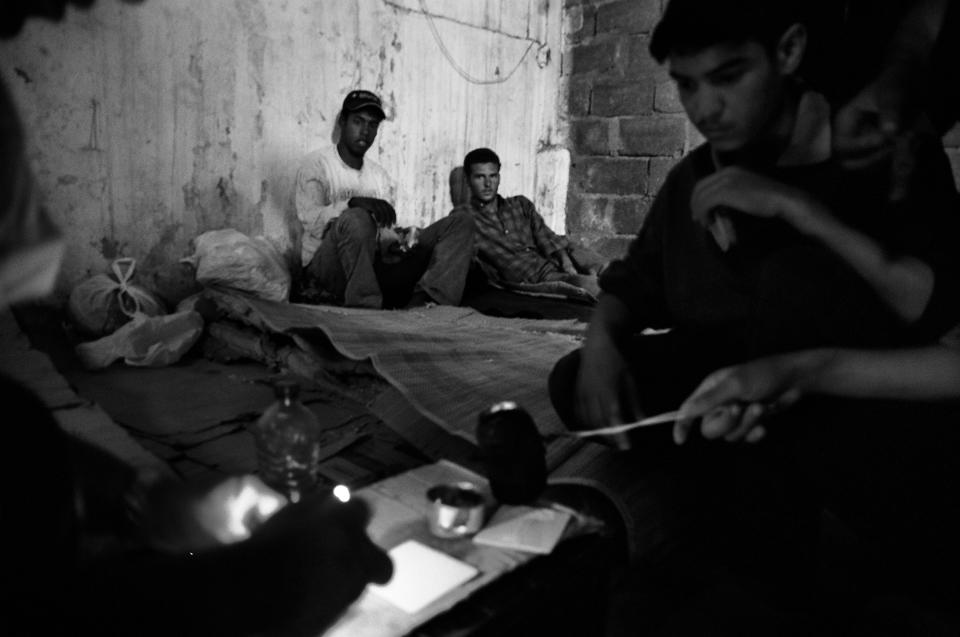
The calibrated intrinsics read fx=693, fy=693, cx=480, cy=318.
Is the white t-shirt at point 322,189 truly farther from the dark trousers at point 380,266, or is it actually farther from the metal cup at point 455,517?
the metal cup at point 455,517

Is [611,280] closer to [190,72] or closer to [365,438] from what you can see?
[365,438]

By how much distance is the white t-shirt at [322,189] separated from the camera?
4.57 meters

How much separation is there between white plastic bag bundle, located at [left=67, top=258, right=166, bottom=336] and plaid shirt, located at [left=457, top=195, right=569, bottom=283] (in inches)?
90.1

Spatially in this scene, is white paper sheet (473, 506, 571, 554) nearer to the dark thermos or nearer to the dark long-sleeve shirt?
the dark thermos

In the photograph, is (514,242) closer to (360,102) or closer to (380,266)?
(380,266)

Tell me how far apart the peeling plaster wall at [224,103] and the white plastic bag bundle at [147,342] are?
0.85 m

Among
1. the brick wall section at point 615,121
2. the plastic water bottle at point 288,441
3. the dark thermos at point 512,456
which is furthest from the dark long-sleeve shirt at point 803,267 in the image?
the brick wall section at point 615,121

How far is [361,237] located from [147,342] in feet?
4.56

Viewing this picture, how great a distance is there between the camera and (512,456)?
4.45ft

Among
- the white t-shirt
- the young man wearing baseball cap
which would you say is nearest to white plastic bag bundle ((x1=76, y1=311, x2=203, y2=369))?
the young man wearing baseball cap

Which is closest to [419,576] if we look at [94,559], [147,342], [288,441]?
[94,559]

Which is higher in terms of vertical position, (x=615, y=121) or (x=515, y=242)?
(x=615, y=121)

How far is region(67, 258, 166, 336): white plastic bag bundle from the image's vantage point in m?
3.67

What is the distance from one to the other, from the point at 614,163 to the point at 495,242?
76.2 inches
